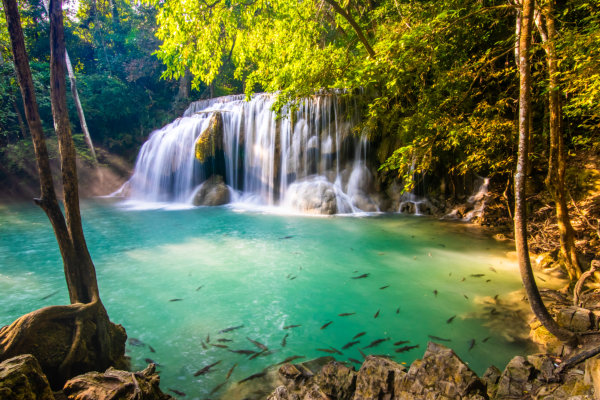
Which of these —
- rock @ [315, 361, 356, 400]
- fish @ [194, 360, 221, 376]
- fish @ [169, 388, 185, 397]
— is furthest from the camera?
fish @ [194, 360, 221, 376]

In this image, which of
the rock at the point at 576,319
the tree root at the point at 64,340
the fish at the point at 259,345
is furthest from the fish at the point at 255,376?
the rock at the point at 576,319

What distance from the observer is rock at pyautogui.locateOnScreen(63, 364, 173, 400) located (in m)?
2.14

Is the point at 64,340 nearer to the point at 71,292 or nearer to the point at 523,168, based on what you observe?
the point at 71,292

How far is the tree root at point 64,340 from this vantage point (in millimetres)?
2534

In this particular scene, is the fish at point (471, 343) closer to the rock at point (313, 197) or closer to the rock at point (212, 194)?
the rock at point (313, 197)

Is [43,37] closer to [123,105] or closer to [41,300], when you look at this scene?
[123,105]

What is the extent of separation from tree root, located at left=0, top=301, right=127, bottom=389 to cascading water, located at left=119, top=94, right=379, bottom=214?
9571 mm

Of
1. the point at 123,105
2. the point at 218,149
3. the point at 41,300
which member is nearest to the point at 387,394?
the point at 41,300

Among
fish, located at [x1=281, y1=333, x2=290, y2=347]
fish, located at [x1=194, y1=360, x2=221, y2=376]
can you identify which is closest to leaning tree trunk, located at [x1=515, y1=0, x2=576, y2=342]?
fish, located at [x1=281, y1=333, x2=290, y2=347]

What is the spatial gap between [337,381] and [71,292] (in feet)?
9.62

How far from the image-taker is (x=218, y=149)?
15406 millimetres

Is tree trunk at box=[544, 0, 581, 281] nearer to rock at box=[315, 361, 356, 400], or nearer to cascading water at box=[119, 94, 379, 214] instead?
rock at box=[315, 361, 356, 400]

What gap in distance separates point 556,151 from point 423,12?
154 inches

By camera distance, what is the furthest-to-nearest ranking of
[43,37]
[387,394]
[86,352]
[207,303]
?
[43,37] → [207,303] → [86,352] → [387,394]
